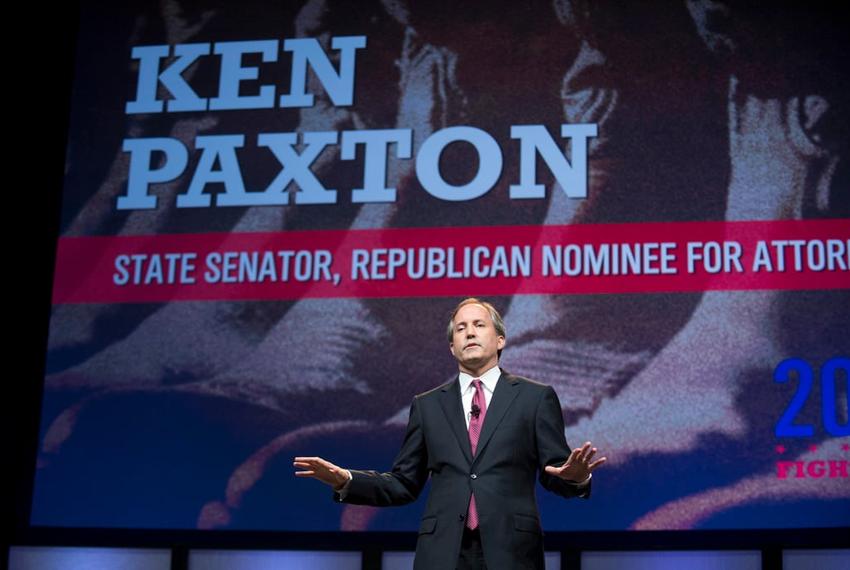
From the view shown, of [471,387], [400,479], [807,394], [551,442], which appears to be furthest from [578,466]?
[807,394]

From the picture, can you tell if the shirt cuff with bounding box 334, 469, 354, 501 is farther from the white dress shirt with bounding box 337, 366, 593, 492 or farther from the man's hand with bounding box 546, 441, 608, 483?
the man's hand with bounding box 546, 441, 608, 483

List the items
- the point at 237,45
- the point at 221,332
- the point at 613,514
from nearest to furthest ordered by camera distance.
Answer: the point at 613,514 < the point at 221,332 < the point at 237,45

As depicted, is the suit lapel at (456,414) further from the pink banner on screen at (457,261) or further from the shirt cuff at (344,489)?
the pink banner on screen at (457,261)

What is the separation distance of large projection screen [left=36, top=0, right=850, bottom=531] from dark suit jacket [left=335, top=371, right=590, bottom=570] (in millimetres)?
1574

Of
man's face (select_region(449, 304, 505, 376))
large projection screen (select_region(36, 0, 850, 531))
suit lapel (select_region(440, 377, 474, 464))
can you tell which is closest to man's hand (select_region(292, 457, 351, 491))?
suit lapel (select_region(440, 377, 474, 464))

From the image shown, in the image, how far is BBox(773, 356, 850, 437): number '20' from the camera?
13.8ft

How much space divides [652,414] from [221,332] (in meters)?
1.83

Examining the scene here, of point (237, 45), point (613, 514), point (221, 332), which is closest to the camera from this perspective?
point (613, 514)

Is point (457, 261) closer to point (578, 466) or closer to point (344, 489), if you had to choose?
point (344, 489)

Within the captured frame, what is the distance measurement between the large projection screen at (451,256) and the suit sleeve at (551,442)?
158cm

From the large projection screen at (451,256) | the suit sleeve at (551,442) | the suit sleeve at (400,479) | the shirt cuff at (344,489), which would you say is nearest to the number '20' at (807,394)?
the large projection screen at (451,256)

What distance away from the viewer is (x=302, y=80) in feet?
16.0

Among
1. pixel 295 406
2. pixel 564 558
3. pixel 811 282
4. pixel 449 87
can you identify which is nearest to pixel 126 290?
pixel 295 406

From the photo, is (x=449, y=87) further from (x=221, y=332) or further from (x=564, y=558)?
(x=564, y=558)
